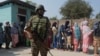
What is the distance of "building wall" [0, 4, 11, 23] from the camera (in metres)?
17.6

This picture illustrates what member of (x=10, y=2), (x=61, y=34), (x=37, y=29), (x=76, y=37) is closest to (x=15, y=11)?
(x=10, y=2)

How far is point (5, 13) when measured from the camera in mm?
17906

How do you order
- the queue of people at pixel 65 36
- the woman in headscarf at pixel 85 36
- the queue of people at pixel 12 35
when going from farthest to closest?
the queue of people at pixel 12 35 < the queue of people at pixel 65 36 < the woman in headscarf at pixel 85 36

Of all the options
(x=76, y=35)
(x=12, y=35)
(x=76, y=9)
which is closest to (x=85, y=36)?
(x=76, y=35)

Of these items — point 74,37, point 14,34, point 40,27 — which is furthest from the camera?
point 14,34

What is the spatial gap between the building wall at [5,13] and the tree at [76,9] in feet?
71.4

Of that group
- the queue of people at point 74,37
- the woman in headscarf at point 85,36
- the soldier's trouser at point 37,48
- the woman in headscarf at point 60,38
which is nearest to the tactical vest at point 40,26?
the soldier's trouser at point 37,48

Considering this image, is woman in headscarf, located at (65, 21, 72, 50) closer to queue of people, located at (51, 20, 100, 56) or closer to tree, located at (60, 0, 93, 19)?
queue of people, located at (51, 20, 100, 56)

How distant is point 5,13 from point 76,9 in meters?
23.1

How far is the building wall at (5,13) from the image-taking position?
17628 mm

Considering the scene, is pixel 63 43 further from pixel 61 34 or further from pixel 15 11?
pixel 15 11

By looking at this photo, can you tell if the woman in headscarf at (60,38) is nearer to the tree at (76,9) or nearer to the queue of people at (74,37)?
the queue of people at (74,37)

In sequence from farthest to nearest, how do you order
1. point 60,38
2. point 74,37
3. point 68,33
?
point 60,38
point 68,33
point 74,37

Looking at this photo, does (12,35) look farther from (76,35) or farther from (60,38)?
(76,35)
